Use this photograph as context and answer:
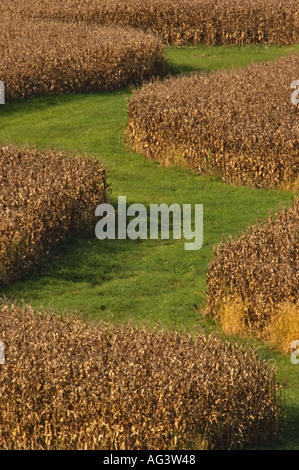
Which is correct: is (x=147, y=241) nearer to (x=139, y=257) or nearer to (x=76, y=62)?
(x=139, y=257)

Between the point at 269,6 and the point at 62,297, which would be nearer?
the point at 62,297

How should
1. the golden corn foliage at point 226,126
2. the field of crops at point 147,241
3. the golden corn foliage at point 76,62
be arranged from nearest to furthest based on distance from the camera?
the field of crops at point 147,241 < the golden corn foliage at point 226,126 < the golden corn foliage at point 76,62

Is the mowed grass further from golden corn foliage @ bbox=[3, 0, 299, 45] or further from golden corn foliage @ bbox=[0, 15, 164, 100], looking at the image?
golden corn foliage @ bbox=[3, 0, 299, 45]

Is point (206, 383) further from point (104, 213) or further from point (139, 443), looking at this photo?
point (104, 213)

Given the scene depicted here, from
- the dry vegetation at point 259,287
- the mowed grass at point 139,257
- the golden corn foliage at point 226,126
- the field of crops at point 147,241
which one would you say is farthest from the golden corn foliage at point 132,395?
the golden corn foliage at point 226,126

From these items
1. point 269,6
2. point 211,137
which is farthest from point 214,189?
point 269,6

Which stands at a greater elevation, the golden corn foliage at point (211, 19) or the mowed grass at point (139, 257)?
the golden corn foliage at point (211, 19)

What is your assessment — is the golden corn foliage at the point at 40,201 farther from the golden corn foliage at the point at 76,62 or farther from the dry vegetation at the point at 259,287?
the golden corn foliage at the point at 76,62
